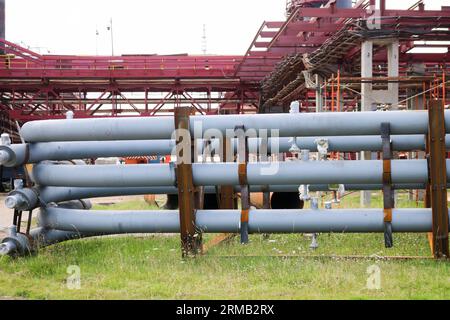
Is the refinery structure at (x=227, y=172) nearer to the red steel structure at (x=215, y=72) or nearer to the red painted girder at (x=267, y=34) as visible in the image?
the red steel structure at (x=215, y=72)

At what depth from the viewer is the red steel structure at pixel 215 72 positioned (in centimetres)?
1515

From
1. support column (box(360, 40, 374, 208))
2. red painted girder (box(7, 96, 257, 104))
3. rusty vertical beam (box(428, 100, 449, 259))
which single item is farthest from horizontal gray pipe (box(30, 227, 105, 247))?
red painted girder (box(7, 96, 257, 104))

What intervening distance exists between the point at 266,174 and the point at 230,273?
0.99 m

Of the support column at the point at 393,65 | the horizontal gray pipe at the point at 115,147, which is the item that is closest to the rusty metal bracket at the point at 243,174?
the horizontal gray pipe at the point at 115,147

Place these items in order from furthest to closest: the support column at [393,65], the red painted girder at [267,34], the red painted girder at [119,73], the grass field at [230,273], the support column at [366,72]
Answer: the red painted girder at [119,73], the red painted girder at [267,34], the support column at [393,65], the support column at [366,72], the grass field at [230,273]

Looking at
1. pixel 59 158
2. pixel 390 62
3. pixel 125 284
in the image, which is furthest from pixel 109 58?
pixel 125 284

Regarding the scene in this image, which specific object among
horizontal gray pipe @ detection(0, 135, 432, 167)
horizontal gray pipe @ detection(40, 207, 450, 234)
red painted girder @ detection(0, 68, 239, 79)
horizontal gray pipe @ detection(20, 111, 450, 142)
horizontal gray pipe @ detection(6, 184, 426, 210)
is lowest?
horizontal gray pipe @ detection(40, 207, 450, 234)

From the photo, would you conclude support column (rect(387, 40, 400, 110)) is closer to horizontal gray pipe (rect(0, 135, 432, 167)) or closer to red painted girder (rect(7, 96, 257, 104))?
horizontal gray pipe (rect(0, 135, 432, 167))

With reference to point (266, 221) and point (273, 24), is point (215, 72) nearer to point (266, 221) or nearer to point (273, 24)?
point (273, 24)

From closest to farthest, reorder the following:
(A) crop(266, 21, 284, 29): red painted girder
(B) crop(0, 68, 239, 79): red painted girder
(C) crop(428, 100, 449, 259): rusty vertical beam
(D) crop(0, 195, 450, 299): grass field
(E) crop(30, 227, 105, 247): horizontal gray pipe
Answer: (D) crop(0, 195, 450, 299): grass field
(C) crop(428, 100, 449, 259): rusty vertical beam
(E) crop(30, 227, 105, 247): horizontal gray pipe
(A) crop(266, 21, 284, 29): red painted girder
(B) crop(0, 68, 239, 79): red painted girder

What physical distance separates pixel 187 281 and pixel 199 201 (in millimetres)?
1211

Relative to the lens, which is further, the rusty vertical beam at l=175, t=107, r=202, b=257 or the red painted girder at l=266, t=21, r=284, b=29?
the red painted girder at l=266, t=21, r=284, b=29

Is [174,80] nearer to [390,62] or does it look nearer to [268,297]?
[390,62]

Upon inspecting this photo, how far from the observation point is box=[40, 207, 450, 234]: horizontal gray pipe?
5.11 metres
